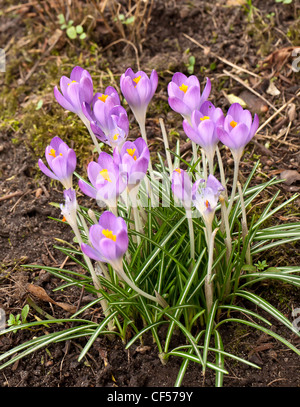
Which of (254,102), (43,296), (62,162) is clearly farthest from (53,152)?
(254,102)

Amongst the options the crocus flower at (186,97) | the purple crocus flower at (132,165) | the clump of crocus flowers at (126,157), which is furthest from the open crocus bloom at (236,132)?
the purple crocus flower at (132,165)

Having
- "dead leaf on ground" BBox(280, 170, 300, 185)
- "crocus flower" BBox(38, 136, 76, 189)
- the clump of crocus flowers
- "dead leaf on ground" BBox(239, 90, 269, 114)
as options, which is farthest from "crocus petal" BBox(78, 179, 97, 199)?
"dead leaf on ground" BBox(239, 90, 269, 114)

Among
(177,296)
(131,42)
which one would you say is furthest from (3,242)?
(131,42)

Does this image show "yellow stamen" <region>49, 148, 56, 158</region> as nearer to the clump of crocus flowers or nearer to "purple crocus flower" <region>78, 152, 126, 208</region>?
the clump of crocus flowers

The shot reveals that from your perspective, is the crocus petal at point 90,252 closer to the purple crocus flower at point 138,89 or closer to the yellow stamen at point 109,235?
the yellow stamen at point 109,235

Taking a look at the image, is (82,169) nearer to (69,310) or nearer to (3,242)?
(3,242)

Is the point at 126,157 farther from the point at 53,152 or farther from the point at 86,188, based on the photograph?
the point at 53,152
